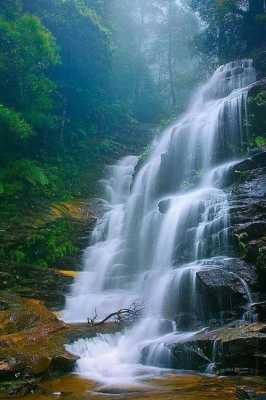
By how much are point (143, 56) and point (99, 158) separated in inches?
569

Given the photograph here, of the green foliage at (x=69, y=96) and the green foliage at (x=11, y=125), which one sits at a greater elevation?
the green foliage at (x=69, y=96)

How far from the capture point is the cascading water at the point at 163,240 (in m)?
9.91

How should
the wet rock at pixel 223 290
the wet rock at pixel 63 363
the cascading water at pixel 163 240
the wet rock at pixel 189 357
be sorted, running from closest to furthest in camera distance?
the wet rock at pixel 63 363, the wet rock at pixel 189 357, the cascading water at pixel 163 240, the wet rock at pixel 223 290

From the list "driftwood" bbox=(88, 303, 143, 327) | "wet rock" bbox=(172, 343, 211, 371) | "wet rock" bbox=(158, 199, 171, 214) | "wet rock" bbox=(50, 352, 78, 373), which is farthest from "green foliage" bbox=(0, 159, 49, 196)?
"wet rock" bbox=(172, 343, 211, 371)

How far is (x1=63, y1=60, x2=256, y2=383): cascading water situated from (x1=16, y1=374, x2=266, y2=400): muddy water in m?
0.65

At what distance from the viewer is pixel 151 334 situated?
1072 centimetres

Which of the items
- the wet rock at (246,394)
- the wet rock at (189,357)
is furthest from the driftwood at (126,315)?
the wet rock at (246,394)

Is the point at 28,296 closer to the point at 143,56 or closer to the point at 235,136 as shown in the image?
the point at 235,136

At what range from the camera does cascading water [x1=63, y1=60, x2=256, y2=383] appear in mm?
9906

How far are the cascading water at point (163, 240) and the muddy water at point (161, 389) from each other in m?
0.65

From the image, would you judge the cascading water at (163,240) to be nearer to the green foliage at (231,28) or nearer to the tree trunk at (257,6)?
the green foliage at (231,28)

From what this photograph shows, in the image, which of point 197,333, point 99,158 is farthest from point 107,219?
point 197,333

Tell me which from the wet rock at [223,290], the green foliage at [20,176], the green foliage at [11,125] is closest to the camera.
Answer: the wet rock at [223,290]

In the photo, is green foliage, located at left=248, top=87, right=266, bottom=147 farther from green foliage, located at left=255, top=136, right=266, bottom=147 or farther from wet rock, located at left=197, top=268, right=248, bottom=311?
wet rock, located at left=197, top=268, right=248, bottom=311
